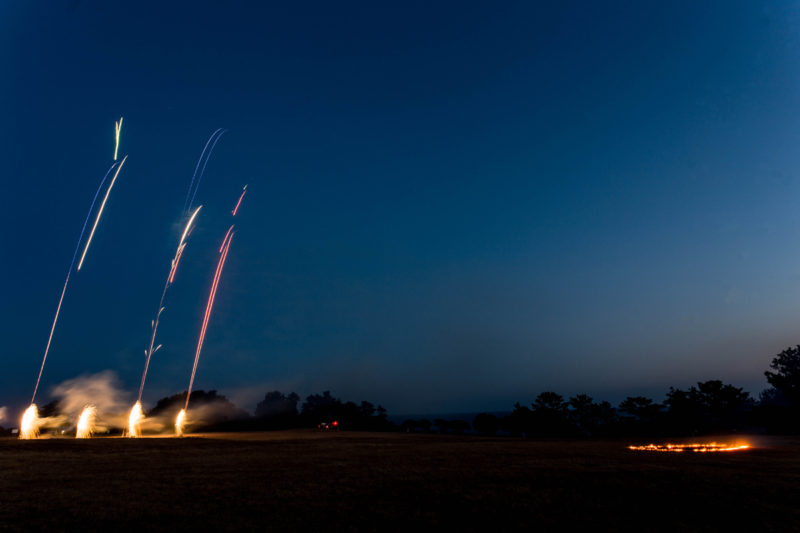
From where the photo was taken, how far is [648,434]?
1625 inches

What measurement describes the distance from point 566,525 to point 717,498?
5098 mm

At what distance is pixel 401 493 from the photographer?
11.2 metres

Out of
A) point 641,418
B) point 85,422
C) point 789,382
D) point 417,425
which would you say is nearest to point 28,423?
point 85,422

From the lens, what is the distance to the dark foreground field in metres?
8.72

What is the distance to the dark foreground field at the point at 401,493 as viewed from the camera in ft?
28.6

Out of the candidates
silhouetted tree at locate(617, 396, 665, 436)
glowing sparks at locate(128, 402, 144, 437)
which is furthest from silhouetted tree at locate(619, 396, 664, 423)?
glowing sparks at locate(128, 402, 144, 437)

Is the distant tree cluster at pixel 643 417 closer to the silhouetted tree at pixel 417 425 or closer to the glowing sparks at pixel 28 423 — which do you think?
the silhouetted tree at pixel 417 425

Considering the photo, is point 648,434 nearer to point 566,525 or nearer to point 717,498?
point 717,498

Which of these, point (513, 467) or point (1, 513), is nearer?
point (1, 513)

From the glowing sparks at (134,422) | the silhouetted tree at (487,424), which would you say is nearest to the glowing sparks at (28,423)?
the glowing sparks at (134,422)

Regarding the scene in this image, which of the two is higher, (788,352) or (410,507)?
(788,352)

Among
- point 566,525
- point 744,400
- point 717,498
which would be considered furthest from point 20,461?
point 744,400

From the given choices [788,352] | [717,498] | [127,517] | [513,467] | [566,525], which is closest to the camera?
[566,525]

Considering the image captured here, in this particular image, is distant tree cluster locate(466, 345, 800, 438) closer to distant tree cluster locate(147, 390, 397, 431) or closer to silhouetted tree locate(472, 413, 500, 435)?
silhouetted tree locate(472, 413, 500, 435)
